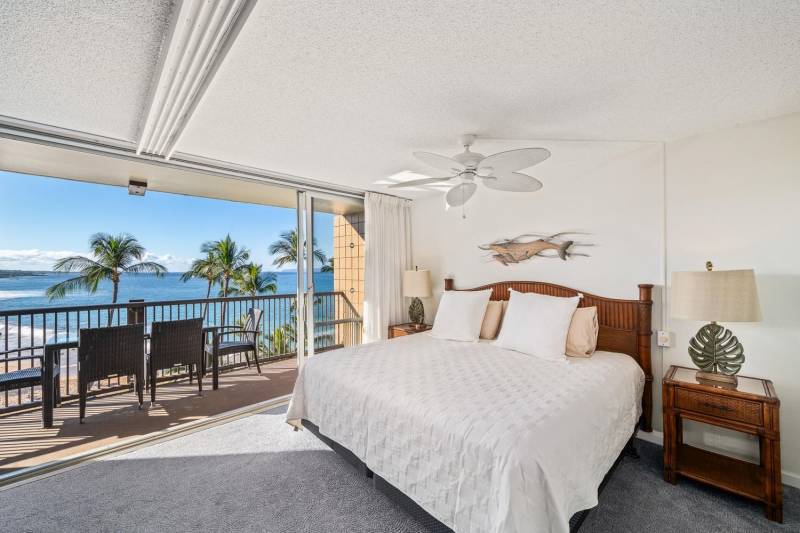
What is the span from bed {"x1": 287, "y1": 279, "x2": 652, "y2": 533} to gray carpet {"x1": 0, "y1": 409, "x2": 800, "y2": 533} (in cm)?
23

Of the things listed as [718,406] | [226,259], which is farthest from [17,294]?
[718,406]

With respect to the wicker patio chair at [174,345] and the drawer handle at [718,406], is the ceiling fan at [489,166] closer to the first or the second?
the drawer handle at [718,406]

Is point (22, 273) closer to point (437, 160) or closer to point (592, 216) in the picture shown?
point (437, 160)

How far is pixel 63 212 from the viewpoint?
33.5 feet

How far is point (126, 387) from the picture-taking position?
3918 millimetres

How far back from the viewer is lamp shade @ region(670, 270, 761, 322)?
1951 millimetres

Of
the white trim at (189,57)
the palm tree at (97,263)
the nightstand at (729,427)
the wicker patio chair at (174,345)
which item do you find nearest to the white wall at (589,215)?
the nightstand at (729,427)

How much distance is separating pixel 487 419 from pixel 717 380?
1.74 m

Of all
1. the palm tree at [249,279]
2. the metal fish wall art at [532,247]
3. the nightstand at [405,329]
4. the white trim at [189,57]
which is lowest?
the nightstand at [405,329]

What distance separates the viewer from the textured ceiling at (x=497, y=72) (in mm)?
1319

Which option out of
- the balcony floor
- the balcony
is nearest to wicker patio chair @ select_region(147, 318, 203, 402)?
the balcony floor

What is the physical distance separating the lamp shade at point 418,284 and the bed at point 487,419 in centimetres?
132

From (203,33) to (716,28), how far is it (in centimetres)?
219

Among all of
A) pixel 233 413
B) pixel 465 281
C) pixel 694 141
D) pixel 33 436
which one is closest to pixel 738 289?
pixel 694 141
